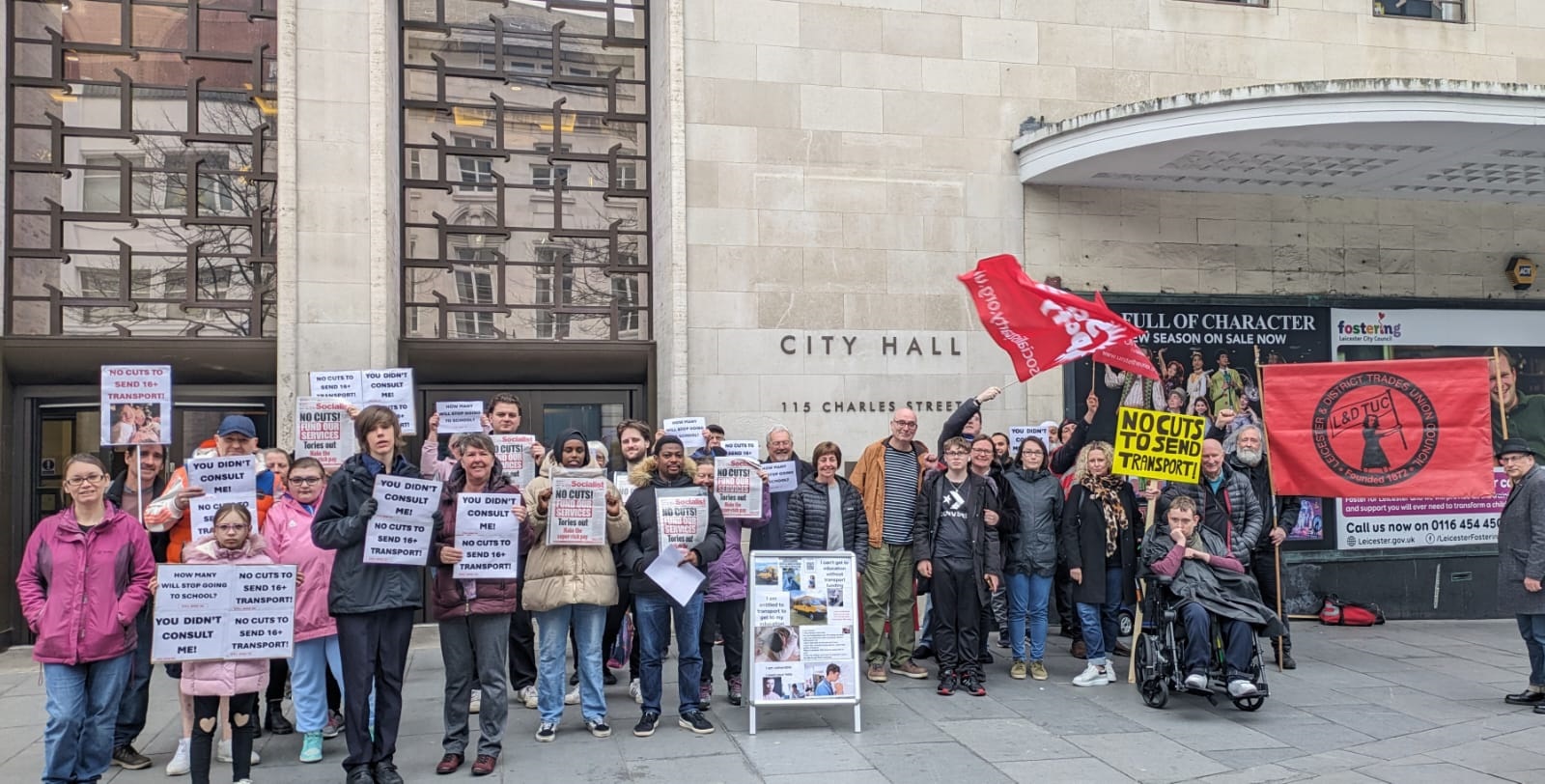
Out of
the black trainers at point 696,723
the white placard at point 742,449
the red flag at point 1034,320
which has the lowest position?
the black trainers at point 696,723

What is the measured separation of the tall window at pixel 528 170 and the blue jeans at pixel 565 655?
517 centimetres

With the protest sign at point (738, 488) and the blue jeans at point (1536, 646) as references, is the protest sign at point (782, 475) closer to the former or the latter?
the protest sign at point (738, 488)

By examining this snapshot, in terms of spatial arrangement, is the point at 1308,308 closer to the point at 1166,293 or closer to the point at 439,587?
the point at 1166,293

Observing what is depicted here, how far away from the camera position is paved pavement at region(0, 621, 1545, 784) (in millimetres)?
6363

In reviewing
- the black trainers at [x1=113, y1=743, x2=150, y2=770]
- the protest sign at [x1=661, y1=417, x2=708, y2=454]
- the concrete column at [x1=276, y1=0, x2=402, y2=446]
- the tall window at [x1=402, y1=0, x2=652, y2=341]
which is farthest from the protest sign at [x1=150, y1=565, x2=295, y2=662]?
the tall window at [x1=402, y1=0, x2=652, y2=341]

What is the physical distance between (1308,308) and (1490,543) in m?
3.43

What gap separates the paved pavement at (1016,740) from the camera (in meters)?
6.36

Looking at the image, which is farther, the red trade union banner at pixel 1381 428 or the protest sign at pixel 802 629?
the red trade union banner at pixel 1381 428

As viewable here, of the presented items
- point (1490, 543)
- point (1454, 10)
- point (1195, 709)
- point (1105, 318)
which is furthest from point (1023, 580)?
point (1454, 10)

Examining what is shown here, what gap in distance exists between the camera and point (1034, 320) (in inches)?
354

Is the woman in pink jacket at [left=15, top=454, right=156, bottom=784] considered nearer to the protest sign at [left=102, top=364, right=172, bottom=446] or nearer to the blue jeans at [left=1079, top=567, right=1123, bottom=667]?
the protest sign at [left=102, top=364, right=172, bottom=446]

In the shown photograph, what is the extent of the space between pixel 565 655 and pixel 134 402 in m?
3.56

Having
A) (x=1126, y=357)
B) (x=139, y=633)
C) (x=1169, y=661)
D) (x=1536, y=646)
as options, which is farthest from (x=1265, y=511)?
(x=139, y=633)

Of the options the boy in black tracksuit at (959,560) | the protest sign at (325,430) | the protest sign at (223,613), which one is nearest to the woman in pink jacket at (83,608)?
the protest sign at (223,613)
